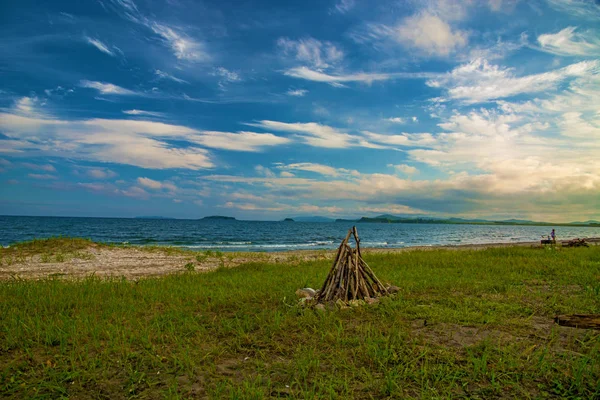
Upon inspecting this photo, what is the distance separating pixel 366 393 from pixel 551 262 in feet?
45.7

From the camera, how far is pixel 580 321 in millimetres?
6777

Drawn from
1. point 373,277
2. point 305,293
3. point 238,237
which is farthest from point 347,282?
point 238,237

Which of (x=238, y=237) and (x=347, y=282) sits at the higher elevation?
(x=347, y=282)

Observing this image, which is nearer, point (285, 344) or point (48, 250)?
point (285, 344)

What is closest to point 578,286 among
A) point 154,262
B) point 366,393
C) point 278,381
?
point 366,393

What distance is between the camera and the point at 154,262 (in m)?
20.4

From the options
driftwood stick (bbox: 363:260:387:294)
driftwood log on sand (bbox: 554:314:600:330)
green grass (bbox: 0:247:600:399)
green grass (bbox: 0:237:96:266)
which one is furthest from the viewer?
green grass (bbox: 0:237:96:266)

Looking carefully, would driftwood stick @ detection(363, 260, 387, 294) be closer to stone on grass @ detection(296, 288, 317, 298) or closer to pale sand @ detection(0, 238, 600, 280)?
stone on grass @ detection(296, 288, 317, 298)

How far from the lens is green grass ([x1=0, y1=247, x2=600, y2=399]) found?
4.75 m

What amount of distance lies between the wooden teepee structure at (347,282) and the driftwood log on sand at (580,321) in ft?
12.0

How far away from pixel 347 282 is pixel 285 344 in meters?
2.96

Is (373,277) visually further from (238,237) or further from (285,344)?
(238,237)

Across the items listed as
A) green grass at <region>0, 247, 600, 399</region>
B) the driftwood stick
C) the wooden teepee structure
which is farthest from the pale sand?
the driftwood stick

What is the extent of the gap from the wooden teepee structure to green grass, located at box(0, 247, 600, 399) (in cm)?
63
